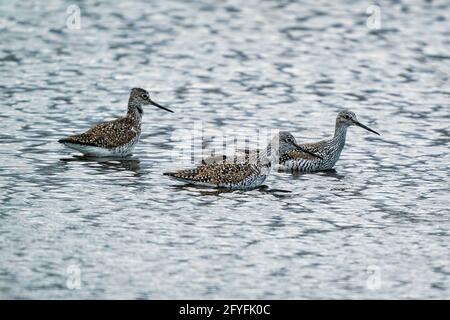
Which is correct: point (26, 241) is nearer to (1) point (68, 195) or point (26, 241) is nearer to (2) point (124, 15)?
(1) point (68, 195)

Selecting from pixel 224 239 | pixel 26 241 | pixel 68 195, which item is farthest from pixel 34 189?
pixel 224 239

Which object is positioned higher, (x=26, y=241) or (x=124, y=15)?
(x=124, y=15)

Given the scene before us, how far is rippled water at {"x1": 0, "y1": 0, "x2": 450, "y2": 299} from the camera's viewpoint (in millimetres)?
12406

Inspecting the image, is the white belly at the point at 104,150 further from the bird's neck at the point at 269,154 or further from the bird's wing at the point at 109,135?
the bird's neck at the point at 269,154

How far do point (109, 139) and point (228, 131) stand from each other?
8.36ft

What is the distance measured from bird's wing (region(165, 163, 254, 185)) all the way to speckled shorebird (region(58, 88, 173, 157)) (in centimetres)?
199

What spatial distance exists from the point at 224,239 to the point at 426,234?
2476 millimetres

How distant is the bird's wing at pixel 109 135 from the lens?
1702 centimetres

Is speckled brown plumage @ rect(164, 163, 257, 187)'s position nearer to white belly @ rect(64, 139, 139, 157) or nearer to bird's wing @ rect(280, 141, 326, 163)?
bird's wing @ rect(280, 141, 326, 163)

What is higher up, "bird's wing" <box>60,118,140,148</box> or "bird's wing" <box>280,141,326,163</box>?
"bird's wing" <box>60,118,140,148</box>

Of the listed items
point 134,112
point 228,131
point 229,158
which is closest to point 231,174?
point 229,158

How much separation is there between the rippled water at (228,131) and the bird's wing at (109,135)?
0.33 meters

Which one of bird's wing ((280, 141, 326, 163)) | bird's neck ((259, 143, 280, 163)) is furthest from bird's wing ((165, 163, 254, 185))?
bird's wing ((280, 141, 326, 163))

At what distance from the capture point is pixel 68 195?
1517 cm
